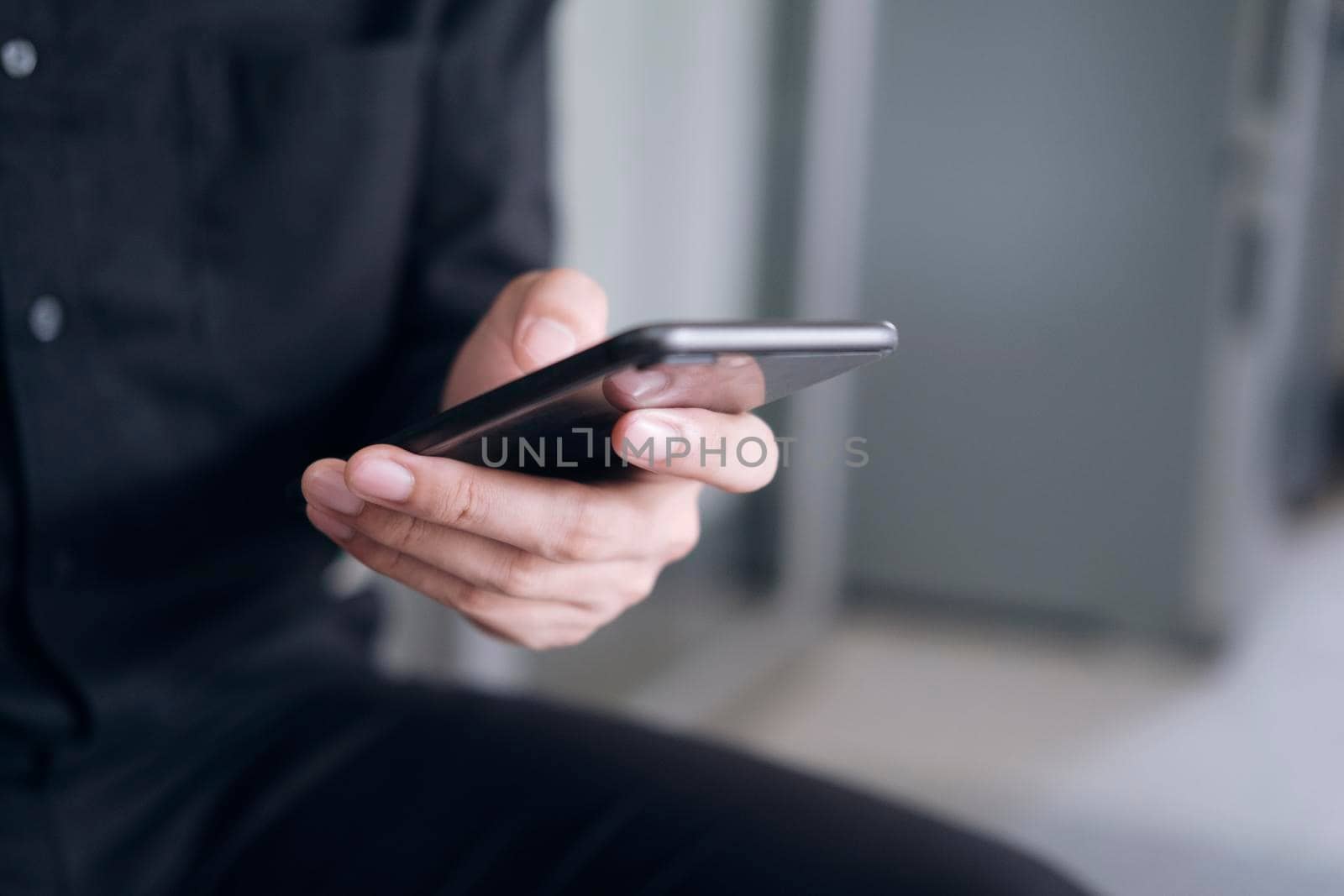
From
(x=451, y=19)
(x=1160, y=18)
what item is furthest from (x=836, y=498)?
(x=451, y=19)

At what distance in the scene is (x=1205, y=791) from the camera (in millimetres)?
1604

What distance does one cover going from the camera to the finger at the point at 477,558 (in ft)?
1.45

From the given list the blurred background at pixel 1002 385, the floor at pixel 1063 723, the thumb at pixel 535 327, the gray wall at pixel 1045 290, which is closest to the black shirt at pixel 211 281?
the thumb at pixel 535 327

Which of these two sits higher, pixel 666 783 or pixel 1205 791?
pixel 666 783

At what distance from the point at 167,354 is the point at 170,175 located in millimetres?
101

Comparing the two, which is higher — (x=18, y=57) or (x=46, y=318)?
(x=18, y=57)

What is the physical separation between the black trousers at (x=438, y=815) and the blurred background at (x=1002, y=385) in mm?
982

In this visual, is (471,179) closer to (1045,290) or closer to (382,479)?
(382,479)

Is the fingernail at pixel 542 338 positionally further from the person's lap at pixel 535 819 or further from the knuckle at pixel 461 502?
the person's lap at pixel 535 819

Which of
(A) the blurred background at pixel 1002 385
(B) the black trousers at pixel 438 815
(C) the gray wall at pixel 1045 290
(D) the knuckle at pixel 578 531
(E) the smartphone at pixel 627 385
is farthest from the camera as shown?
(C) the gray wall at pixel 1045 290

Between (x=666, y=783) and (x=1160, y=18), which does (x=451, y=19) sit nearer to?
(x=666, y=783)

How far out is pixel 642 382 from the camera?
14.3 inches

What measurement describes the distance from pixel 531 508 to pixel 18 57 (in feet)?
1.22

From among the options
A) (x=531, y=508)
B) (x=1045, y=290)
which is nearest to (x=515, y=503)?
(x=531, y=508)
